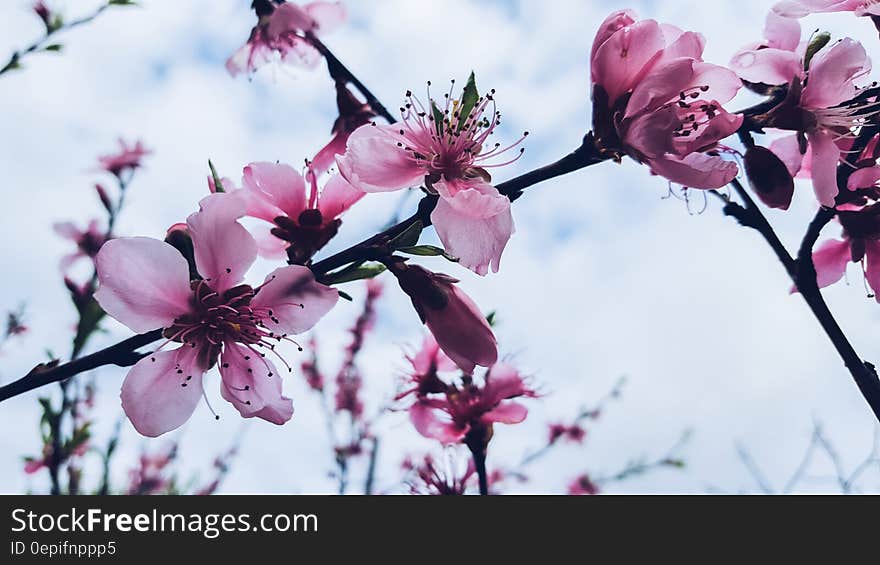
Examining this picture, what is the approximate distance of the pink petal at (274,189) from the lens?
934 millimetres

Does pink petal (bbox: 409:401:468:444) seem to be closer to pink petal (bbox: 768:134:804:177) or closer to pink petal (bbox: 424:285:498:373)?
pink petal (bbox: 424:285:498:373)

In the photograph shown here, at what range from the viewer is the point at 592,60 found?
79cm

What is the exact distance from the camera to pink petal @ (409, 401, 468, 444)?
128 cm

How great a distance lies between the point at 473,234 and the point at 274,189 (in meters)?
0.33

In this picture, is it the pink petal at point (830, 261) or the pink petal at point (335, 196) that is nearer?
the pink petal at point (335, 196)

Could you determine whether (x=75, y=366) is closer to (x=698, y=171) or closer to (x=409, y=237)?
(x=409, y=237)

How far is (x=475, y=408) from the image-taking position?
130cm

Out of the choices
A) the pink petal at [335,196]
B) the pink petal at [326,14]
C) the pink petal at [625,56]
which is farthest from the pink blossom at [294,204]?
the pink petal at [326,14]

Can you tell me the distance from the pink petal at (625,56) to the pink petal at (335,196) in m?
0.34

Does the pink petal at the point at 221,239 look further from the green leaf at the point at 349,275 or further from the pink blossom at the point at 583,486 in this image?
the pink blossom at the point at 583,486

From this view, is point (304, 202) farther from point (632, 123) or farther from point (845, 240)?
point (845, 240)

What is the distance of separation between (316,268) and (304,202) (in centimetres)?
18
